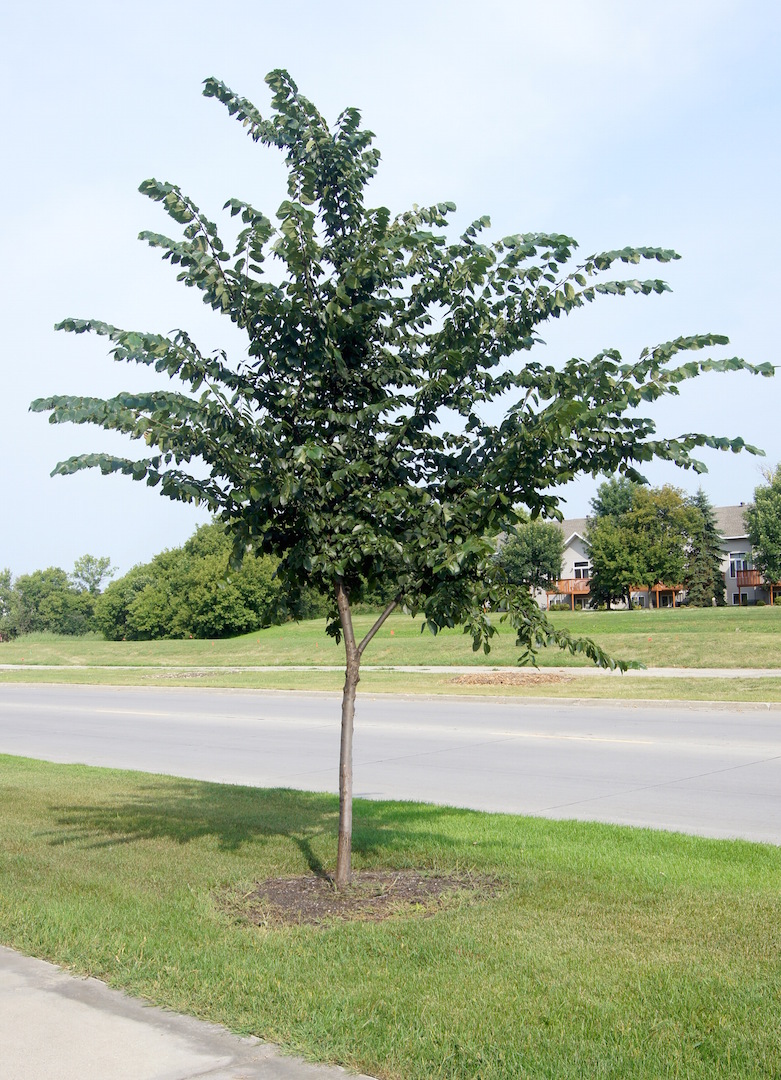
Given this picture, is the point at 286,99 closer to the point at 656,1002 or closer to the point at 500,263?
the point at 500,263

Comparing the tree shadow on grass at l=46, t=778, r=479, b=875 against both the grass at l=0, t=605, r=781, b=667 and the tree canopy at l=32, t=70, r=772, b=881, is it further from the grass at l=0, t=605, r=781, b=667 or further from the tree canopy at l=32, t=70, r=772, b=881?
the grass at l=0, t=605, r=781, b=667

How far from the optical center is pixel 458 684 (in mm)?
24453

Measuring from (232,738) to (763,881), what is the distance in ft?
37.6

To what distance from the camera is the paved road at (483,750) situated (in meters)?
9.96

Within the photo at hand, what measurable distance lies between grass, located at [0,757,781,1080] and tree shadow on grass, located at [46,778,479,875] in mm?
47

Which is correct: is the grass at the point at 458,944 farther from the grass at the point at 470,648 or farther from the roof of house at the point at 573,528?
the roof of house at the point at 573,528

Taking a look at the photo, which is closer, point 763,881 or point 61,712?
point 763,881

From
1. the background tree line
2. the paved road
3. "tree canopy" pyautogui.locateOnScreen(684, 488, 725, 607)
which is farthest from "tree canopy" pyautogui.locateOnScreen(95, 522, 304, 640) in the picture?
the paved road

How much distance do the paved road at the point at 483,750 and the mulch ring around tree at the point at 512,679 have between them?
8.20ft

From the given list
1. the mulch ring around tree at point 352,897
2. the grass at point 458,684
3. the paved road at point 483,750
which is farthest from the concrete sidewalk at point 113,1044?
the grass at point 458,684

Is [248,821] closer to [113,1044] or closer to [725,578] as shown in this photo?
[113,1044]

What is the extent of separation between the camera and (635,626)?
40.7m

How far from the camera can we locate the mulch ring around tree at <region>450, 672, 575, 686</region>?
23688 mm

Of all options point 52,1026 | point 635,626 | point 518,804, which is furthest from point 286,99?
point 635,626
